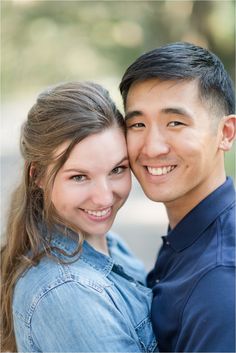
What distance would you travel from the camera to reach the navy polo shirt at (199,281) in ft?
5.74

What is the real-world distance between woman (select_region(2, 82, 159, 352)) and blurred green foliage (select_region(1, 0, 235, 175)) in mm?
4021

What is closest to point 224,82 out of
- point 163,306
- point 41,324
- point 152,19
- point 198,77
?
point 198,77

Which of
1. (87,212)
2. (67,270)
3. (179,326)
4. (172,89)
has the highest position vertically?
(172,89)

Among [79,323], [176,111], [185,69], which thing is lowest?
[79,323]

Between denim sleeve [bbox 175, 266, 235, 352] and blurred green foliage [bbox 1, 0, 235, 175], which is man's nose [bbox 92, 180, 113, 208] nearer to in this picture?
denim sleeve [bbox 175, 266, 235, 352]

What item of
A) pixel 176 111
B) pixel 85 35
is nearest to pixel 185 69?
pixel 176 111

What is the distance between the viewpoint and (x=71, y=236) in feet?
7.16

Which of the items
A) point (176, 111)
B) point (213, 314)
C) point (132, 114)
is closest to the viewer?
point (213, 314)

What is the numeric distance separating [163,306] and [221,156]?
0.69 m

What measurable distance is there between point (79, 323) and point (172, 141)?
777 millimetres

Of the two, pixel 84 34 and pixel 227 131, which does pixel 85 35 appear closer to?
pixel 84 34

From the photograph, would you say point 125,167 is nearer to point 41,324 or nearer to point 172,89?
point 172,89

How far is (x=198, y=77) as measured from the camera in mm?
2193

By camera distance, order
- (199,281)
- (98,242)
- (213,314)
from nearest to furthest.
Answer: (213,314) < (199,281) < (98,242)
